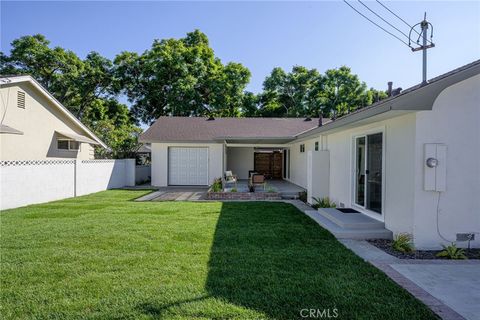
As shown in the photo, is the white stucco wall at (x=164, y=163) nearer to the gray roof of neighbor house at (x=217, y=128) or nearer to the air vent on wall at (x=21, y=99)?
the gray roof of neighbor house at (x=217, y=128)

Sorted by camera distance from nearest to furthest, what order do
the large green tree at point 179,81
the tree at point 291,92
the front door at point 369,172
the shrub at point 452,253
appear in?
the shrub at point 452,253 < the front door at point 369,172 < the large green tree at point 179,81 < the tree at point 291,92

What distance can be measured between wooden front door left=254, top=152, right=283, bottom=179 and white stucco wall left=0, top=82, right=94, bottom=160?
12817 millimetres

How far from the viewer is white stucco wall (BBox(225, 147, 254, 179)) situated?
23.4 m

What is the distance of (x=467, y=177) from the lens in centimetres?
607

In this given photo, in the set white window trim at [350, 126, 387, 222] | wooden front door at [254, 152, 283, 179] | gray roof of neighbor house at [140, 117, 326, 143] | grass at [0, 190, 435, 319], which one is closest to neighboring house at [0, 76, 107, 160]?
gray roof of neighbor house at [140, 117, 326, 143]

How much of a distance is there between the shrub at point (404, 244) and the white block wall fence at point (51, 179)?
1175 cm

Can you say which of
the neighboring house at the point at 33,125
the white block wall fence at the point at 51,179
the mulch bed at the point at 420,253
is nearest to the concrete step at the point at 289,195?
the mulch bed at the point at 420,253

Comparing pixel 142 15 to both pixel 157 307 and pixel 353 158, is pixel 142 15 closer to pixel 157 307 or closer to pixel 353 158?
pixel 353 158

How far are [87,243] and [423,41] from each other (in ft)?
30.2

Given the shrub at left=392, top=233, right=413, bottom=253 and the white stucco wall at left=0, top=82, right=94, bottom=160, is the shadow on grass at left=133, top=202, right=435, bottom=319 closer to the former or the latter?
the shrub at left=392, top=233, right=413, bottom=253

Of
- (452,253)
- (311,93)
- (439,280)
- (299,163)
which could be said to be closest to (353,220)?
(452,253)

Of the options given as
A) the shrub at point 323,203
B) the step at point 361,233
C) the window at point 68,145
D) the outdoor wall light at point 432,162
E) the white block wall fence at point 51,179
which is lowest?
the step at point 361,233

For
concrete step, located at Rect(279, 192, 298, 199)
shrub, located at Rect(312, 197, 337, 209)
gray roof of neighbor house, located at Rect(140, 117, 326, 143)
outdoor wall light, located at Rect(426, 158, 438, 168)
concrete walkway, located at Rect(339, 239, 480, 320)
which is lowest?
concrete walkway, located at Rect(339, 239, 480, 320)

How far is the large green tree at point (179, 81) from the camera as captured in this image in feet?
98.8
